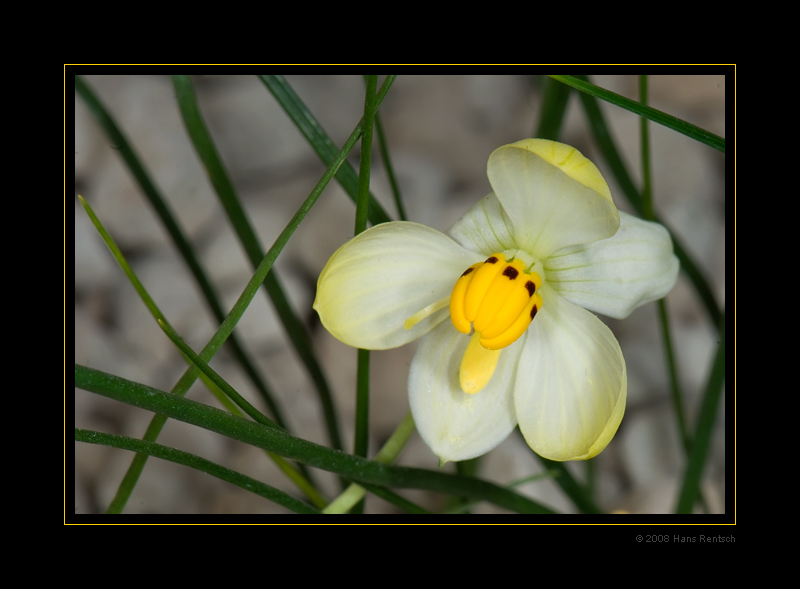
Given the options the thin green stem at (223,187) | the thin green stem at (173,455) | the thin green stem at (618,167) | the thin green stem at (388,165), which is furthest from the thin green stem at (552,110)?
the thin green stem at (173,455)

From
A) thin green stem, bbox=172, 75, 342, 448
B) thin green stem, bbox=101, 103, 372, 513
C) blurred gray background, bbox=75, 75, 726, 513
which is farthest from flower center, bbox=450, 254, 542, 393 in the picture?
blurred gray background, bbox=75, 75, 726, 513

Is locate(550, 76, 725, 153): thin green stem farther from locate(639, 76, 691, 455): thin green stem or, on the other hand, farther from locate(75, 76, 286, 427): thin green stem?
locate(75, 76, 286, 427): thin green stem

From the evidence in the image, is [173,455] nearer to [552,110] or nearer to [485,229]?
[485,229]

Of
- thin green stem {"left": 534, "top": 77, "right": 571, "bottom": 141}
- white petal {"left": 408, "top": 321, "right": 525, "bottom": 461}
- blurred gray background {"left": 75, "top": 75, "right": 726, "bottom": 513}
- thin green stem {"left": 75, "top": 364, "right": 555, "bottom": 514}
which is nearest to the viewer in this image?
thin green stem {"left": 75, "top": 364, "right": 555, "bottom": 514}

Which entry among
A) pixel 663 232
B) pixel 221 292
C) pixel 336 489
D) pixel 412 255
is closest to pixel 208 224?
pixel 221 292

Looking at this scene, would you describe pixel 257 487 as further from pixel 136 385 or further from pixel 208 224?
pixel 208 224

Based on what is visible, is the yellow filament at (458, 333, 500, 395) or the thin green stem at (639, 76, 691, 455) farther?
the thin green stem at (639, 76, 691, 455)

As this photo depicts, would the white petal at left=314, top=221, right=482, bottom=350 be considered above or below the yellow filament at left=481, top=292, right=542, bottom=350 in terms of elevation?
above
